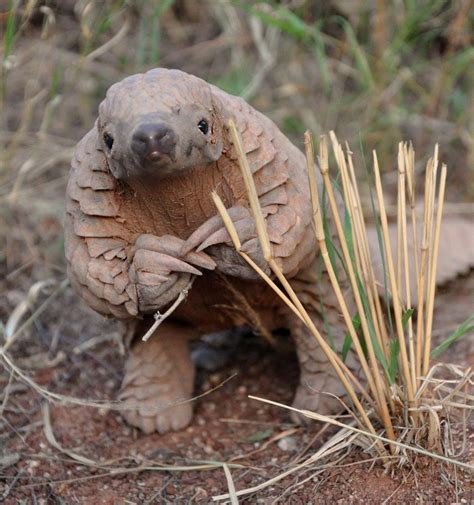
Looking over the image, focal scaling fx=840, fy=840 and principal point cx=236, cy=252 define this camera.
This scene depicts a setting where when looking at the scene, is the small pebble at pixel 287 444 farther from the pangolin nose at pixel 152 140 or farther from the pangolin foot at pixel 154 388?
the pangolin nose at pixel 152 140

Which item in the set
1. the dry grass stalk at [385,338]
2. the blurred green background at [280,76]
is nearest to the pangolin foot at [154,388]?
the dry grass stalk at [385,338]

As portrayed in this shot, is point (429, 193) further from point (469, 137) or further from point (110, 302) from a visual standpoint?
point (469, 137)

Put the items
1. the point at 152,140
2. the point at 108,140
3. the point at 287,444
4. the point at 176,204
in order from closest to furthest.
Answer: the point at 152,140 → the point at 108,140 → the point at 176,204 → the point at 287,444

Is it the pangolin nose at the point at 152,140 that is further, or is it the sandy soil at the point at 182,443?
the sandy soil at the point at 182,443

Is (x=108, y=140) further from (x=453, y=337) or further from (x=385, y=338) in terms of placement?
(x=453, y=337)

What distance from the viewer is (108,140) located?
1.66 m

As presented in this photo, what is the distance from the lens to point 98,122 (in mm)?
1716

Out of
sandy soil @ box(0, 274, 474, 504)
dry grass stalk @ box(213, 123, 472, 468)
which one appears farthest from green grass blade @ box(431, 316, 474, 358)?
sandy soil @ box(0, 274, 474, 504)

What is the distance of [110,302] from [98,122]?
391 mm

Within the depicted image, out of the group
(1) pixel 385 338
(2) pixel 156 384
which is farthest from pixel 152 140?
(2) pixel 156 384

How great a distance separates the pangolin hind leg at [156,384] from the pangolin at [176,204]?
4.1 inches

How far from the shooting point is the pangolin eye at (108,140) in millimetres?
1644

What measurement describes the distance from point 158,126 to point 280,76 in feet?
7.43

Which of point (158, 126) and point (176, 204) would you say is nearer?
point (158, 126)
